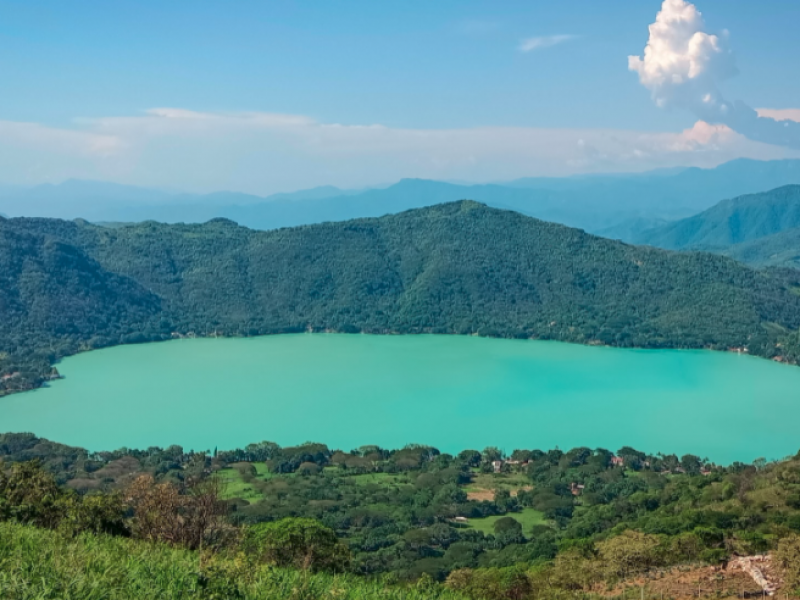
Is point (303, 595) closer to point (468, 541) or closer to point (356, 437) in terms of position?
point (468, 541)

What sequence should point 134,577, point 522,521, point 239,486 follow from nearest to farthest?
point 134,577 < point 522,521 < point 239,486

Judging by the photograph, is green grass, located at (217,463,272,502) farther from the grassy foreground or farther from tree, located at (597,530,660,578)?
the grassy foreground

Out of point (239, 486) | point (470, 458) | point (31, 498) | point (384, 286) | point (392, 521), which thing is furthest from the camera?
point (384, 286)

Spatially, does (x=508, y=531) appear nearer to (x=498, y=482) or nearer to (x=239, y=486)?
(x=498, y=482)

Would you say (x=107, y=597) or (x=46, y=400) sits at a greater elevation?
(x=107, y=597)

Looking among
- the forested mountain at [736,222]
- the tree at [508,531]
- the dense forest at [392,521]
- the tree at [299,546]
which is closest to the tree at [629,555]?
the dense forest at [392,521]

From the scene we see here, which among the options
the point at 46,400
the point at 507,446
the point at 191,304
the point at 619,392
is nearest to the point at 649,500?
the point at 507,446

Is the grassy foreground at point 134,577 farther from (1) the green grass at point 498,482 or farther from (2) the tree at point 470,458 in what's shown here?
(2) the tree at point 470,458

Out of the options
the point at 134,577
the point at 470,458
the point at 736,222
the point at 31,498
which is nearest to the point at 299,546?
the point at 31,498
